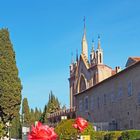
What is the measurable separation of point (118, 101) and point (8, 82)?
33.8 feet

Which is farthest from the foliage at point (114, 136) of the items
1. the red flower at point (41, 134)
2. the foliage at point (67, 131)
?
the red flower at point (41, 134)

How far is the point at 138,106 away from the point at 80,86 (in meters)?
48.4

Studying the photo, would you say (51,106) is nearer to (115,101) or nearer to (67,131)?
(115,101)

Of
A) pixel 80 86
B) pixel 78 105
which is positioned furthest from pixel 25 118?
pixel 78 105

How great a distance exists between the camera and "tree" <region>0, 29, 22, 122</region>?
3951cm

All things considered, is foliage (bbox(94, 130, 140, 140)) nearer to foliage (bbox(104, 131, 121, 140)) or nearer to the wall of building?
foliage (bbox(104, 131, 121, 140))

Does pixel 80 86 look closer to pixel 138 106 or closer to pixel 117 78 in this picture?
pixel 117 78

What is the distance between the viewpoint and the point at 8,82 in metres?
40.1

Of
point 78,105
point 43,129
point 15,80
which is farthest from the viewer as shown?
point 78,105

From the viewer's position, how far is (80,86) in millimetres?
83875

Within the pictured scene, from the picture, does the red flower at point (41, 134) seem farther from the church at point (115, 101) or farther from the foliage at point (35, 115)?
the foliage at point (35, 115)

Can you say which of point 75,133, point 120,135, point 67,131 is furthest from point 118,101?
point 75,133

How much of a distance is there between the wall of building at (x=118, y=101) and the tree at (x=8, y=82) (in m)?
9.06

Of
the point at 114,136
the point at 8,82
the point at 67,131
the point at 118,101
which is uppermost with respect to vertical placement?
the point at 8,82
